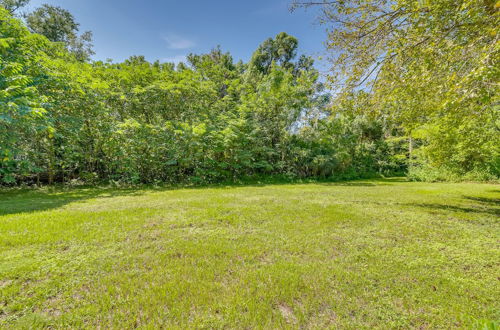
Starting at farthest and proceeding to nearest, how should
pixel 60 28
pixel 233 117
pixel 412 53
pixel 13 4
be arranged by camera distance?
1. pixel 60 28
2. pixel 13 4
3. pixel 233 117
4. pixel 412 53

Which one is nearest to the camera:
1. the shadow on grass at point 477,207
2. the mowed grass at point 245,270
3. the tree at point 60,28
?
the mowed grass at point 245,270

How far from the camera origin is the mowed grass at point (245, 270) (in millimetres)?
1932

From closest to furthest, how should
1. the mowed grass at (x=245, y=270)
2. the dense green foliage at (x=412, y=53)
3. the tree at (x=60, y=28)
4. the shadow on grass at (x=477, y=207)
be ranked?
the mowed grass at (x=245, y=270)
the dense green foliage at (x=412, y=53)
the shadow on grass at (x=477, y=207)
the tree at (x=60, y=28)

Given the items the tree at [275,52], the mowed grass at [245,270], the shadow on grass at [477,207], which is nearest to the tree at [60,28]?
the tree at [275,52]

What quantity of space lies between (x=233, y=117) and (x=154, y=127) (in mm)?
5180

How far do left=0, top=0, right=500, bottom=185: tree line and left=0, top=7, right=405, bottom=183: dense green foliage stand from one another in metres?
0.07

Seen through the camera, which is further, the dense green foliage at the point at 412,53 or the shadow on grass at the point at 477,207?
the shadow on grass at the point at 477,207

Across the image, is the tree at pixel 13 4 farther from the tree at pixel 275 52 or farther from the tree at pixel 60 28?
the tree at pixel 275 52

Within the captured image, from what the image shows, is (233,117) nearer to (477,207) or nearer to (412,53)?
(412,53)

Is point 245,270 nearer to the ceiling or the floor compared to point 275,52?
nearer to the floor

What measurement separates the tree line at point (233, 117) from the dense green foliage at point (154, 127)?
0.07 meters

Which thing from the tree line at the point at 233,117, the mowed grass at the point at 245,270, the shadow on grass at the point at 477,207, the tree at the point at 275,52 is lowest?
the shadow on grass at the point at 477,207

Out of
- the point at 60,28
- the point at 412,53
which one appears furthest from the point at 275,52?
the point at 60,28

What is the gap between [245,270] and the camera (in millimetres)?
2676
